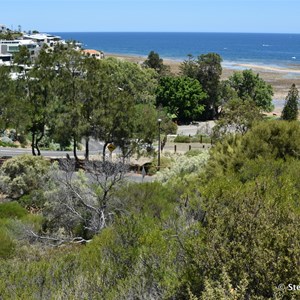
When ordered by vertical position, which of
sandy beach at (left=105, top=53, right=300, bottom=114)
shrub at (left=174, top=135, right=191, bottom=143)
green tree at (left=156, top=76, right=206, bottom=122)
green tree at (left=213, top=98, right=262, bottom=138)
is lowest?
sandy beach at (left=105, top=53, right=300, bottom=114)

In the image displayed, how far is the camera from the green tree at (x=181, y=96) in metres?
62.2

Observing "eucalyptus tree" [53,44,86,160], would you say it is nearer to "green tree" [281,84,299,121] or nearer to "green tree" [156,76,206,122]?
"green tree" [156,76,206,122]

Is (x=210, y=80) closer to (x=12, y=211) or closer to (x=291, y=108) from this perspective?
(x=291, y=108)

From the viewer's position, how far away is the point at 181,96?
6197 cm

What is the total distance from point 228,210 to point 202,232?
29.3 inches

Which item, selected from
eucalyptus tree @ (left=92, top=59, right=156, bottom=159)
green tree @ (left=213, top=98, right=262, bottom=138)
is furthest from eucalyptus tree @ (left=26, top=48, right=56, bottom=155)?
green tree @ (left=213, top=98, right=262, bottom=138)

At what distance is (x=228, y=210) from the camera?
389 inches

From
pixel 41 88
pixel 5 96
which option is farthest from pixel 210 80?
pixel 5 96

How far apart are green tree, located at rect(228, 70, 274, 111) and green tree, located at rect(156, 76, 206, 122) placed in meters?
7.86

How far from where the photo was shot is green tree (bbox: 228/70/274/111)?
6912 centimetres

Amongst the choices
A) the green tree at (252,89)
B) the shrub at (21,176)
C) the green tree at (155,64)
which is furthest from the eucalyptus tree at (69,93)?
the green tree at (155,64)

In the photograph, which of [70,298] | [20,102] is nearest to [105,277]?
[70,298]

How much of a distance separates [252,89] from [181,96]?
1278 cm

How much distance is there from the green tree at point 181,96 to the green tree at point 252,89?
7.86m
